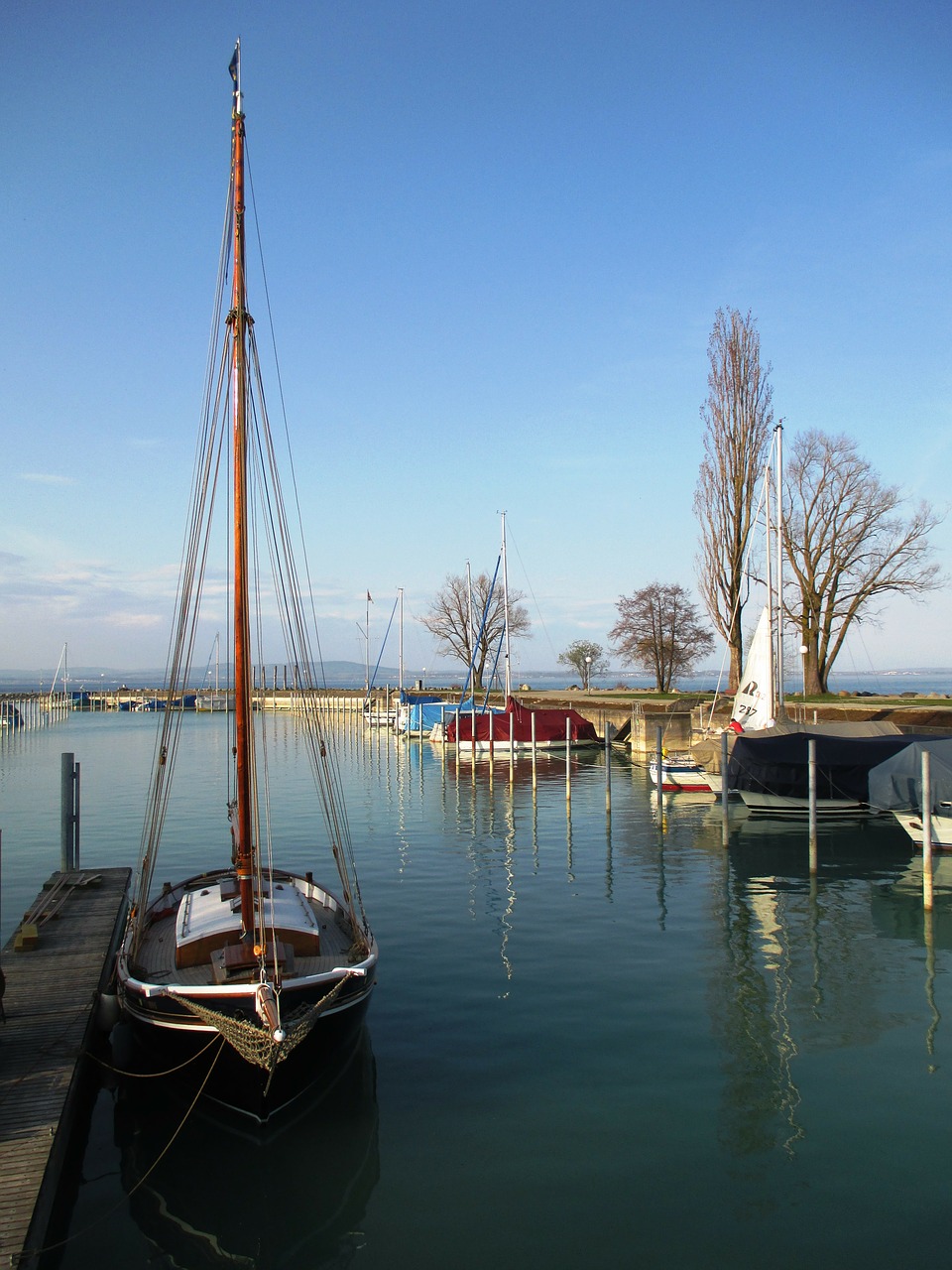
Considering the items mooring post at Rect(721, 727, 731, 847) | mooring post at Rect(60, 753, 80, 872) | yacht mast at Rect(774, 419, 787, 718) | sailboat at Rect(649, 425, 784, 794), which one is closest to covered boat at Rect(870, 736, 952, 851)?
mooring post at Rect(721, 727, 731, 847)

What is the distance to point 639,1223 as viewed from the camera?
8.40 m

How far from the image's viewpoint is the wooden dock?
786 cm

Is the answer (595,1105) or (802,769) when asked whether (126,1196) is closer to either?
(595,1105)

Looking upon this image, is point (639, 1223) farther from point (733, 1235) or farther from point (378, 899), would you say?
point (378, 899)

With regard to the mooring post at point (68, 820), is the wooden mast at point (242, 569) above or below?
above

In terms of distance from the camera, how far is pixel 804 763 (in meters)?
29.3

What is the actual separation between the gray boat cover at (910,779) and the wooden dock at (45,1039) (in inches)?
689

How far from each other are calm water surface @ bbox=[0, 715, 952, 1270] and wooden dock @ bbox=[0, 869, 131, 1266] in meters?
0.80

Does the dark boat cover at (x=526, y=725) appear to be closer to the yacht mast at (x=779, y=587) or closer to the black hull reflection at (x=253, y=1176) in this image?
the yacht mast at (x=779, y=587)

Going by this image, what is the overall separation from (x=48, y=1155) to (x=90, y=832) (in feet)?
78.4

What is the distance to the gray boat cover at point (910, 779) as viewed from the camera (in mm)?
22297

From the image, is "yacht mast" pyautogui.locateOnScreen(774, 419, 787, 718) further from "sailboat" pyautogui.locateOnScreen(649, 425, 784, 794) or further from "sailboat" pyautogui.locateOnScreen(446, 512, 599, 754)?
"sailboat" pyautogui.locateOnScreen(446, 512, 599, 754)

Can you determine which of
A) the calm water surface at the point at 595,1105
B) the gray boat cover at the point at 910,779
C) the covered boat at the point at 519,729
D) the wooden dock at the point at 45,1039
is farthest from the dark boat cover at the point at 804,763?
the covered boat at the point at 519,729

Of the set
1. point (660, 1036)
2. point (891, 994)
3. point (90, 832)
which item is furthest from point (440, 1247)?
point (90, 832)
